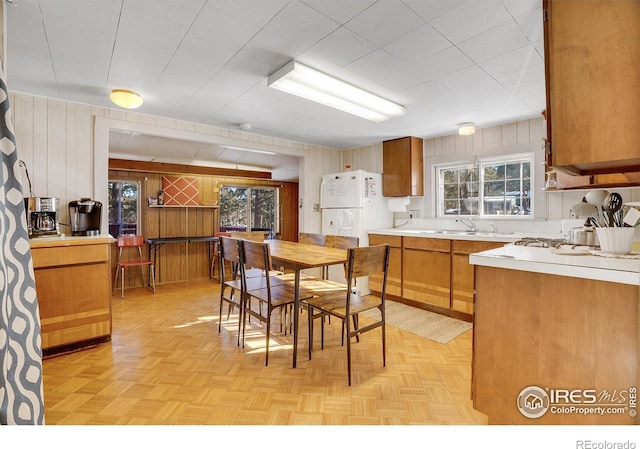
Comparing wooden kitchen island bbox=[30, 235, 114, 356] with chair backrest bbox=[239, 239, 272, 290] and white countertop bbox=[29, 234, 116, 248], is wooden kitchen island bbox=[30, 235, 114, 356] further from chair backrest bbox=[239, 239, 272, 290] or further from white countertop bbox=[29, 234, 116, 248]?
chair backrest bbox=[239, 239, 272, 290]

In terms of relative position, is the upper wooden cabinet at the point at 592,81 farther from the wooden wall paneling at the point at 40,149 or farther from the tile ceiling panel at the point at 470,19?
the wooden wall paneling at the point at 40,149

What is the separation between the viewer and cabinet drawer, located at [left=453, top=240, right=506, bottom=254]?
3.06 meters

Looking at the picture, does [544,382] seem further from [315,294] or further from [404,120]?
[404,120]

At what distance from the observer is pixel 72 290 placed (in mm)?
2482

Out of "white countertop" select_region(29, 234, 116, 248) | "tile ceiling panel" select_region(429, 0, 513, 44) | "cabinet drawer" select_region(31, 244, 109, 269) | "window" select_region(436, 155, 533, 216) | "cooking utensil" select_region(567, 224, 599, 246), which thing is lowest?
"cabinet drawer" select_region(31, 244, 109, 269)

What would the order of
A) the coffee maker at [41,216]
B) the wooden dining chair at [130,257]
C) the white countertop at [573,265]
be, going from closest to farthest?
the white countertop at [573,265], the coffee maker at [41,216], the wooden dining chair at [130,257]

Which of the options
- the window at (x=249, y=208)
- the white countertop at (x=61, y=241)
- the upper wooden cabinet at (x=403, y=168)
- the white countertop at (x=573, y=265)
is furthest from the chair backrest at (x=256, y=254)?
the window at (x=249, y=208)

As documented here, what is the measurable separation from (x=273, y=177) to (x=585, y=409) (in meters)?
6.01

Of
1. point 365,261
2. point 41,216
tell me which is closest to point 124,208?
point 41,216

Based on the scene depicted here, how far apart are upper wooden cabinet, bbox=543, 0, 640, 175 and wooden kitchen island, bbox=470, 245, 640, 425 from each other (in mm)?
473

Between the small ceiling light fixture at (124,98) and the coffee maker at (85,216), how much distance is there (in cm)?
96

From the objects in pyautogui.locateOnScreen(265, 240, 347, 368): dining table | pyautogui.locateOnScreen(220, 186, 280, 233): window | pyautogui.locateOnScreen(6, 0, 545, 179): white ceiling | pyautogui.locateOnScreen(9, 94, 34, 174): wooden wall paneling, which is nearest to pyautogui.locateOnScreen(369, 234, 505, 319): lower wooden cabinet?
pyautogui.locateOnScreen(6, 0, 545, 179): white ceiling

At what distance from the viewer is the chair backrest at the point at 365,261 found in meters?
1.99

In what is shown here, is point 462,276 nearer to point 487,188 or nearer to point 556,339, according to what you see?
point 487,188
